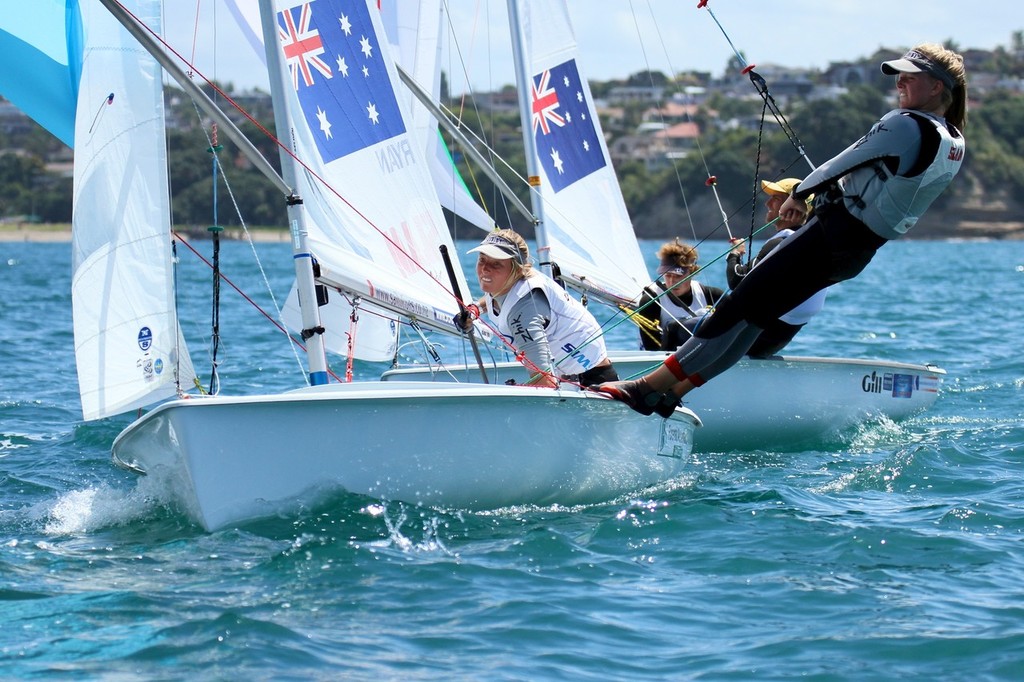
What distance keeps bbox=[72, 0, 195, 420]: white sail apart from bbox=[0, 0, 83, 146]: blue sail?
0.12m

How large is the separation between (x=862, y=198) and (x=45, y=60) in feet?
12.4

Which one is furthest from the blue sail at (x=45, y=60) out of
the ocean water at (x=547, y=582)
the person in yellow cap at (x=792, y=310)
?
the person in yellow cap at (x=792, y=310)

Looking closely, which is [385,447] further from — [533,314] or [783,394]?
→ [783,394]

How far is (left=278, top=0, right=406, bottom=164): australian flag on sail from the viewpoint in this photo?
244 inches

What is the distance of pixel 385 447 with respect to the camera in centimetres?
499

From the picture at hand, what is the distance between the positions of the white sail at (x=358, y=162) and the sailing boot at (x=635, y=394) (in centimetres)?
126

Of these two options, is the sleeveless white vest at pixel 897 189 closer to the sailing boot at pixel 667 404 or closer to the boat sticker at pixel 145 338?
the sailing boot at pixel 667 404

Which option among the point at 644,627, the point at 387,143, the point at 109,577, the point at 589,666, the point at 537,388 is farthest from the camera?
the point at 387,143

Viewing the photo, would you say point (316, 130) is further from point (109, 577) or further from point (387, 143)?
point (109, 577)

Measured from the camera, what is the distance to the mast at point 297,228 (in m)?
5.68

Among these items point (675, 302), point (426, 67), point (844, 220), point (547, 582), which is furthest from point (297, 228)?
point (426, 67)

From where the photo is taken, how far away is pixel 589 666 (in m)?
3.72

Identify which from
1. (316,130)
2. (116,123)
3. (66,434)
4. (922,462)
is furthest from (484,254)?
(66,434)

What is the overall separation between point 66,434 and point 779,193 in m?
4.40
